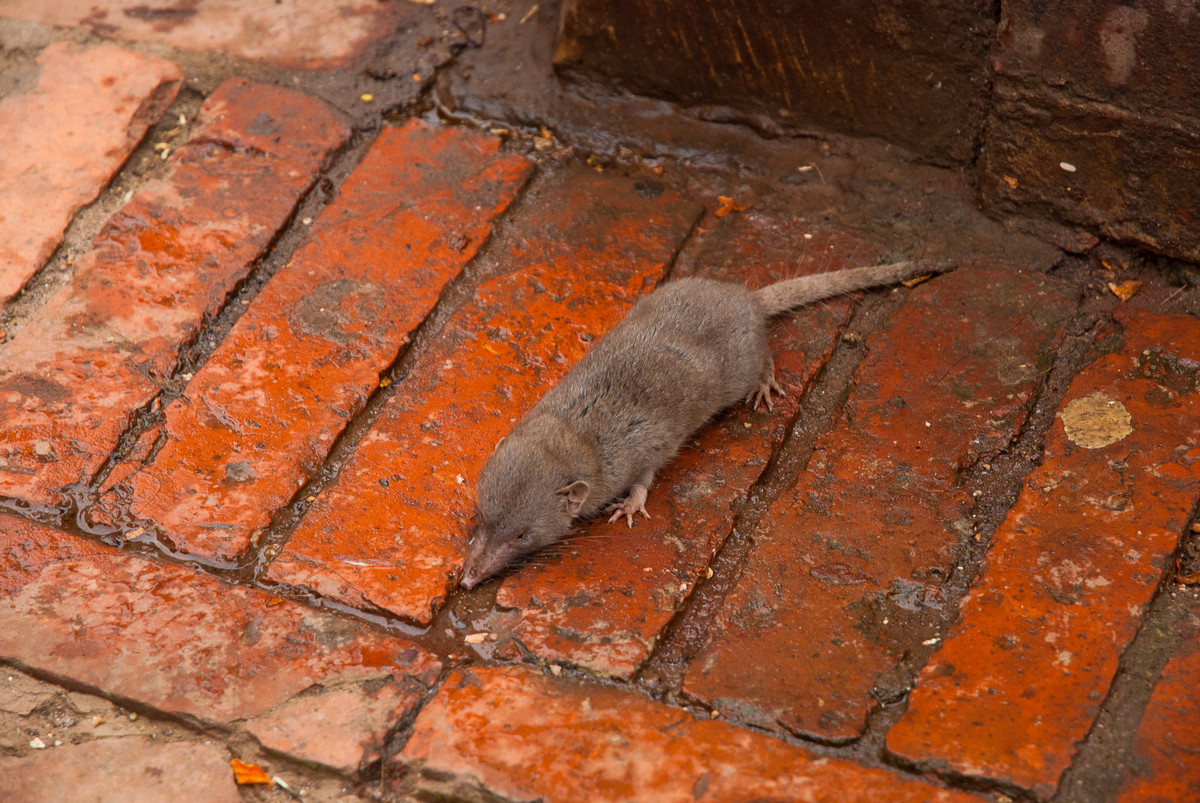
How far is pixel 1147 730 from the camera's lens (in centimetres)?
263

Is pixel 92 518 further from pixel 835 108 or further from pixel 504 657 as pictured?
pixel 835 108

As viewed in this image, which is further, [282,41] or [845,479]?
[282,41]

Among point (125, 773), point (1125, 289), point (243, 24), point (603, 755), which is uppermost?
point (243, 24)

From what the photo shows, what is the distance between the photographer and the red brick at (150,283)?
3416 millimetres

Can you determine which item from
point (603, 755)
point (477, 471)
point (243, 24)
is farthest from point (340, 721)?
point (243, 24)

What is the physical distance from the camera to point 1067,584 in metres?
2.97

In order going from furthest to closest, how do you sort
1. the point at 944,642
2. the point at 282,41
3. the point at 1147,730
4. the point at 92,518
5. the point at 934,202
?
1. the point at 282,41
2. the point at 934,202
3. the point at 92,518
4. the point at 944,642
5. the point at 1147,730

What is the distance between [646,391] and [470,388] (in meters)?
0.58

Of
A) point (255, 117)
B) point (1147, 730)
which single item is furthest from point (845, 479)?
point (255, 117)

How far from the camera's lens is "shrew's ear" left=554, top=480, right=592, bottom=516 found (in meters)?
3.54

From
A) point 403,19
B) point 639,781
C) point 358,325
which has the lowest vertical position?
point 639,781

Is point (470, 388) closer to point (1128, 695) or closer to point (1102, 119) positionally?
point (1128, 695)

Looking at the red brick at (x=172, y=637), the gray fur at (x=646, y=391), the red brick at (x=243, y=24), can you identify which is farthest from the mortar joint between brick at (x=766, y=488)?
the red brick at (x=243, y=24)

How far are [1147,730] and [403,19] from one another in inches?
149
